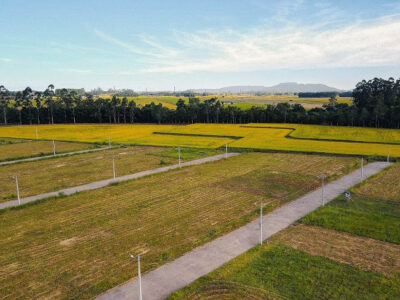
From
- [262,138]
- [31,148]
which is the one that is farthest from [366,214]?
[31,148]

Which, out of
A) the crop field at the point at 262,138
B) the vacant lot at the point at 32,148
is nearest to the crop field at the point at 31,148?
the vacant lot at the point at 32,148

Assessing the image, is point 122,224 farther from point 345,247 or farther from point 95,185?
point 345,247

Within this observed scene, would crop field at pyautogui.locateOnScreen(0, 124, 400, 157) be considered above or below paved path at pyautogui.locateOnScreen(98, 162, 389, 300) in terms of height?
above

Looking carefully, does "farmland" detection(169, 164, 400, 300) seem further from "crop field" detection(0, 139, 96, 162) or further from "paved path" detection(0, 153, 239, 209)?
"crop field" detection(0, 139, 96, 162)

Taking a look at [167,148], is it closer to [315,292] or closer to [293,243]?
[293,243]

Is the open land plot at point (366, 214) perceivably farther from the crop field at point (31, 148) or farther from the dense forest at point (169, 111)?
the dense forest at point (169, 111)

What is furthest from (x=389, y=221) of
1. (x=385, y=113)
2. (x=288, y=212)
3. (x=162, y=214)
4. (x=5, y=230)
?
(x=385, y=113)

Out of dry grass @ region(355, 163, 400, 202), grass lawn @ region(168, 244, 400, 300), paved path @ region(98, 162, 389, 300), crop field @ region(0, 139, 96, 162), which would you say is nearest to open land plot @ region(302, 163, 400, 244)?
dry grass @ region(355, 163, 400, 202)
